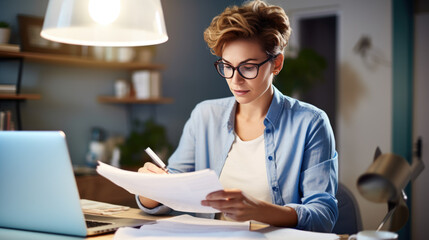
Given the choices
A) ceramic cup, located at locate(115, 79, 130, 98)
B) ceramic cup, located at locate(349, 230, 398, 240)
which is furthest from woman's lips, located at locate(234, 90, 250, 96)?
ceramic cup, located at locate(115, 79, 130, 98)

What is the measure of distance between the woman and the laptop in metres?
0.32

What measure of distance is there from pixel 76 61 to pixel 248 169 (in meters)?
2.55

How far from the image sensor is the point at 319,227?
51.9 inches

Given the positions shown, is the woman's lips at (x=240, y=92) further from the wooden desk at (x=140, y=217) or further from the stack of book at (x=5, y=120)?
the stack of book at (x=5, y=120)

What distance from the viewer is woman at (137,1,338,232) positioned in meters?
1.47

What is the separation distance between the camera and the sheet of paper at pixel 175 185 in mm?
1017

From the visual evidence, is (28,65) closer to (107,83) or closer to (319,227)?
(107,83)

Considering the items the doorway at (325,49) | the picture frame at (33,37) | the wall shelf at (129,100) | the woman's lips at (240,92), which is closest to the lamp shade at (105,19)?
the woman's lips at (240,92)

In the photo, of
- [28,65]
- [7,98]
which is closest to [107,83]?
[28,65]

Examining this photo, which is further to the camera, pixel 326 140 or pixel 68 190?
pixel 326 140

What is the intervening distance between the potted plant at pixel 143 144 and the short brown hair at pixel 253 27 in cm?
253

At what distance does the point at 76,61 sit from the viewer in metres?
3.73

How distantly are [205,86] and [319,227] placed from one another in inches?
139

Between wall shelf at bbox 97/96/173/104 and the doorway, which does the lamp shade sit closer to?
wall shelf at bbox 97/96/173/104
